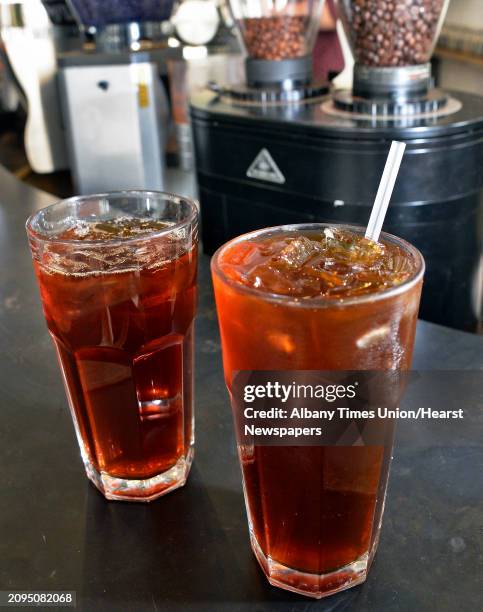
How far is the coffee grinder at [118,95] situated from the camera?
2.78 m

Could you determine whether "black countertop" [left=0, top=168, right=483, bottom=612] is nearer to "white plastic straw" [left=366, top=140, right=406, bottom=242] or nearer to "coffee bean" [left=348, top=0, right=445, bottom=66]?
"white plastic straw" [left=366, top=140, right=406, bottom=242]

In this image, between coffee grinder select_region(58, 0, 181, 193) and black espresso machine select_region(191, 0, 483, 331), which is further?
coffee grinder select_region(58, 0, 181, 193)

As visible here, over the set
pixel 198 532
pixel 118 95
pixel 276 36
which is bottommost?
pixel 118 95

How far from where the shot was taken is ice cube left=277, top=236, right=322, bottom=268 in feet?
1.82

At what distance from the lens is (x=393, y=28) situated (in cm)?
154

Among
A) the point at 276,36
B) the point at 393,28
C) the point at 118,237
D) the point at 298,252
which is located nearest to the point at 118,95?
the point at 276,36

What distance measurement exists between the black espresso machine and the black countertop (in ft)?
2.70

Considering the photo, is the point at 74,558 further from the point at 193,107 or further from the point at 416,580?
the point at 193,107

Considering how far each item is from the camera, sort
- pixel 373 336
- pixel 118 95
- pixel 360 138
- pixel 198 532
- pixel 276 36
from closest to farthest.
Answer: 1. pixel 373 336
2. pixel 198 532
3. pixel 360 138
4. pixel 276 36
5. pixel 118 95

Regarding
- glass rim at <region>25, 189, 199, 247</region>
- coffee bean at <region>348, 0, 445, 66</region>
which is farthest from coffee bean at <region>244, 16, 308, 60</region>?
glass rim at <region>25, 189, 199, 247</region>

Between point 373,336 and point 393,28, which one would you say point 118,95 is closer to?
point 393,28

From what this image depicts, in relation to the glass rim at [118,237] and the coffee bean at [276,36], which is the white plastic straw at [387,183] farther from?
the coffee bean at [276,36]

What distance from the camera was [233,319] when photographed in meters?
0.53

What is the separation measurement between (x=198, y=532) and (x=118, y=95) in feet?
8.15
